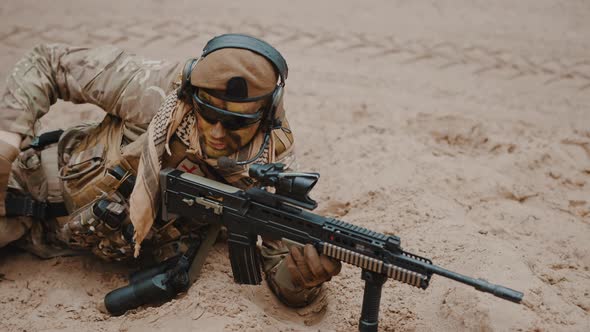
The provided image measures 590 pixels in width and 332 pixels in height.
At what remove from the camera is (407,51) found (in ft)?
20.8

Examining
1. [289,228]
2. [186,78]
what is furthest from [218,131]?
[289,228]

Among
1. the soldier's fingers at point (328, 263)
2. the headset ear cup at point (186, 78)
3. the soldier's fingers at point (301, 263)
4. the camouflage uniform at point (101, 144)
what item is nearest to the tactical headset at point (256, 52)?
the headset ear cup at point (186, 78)

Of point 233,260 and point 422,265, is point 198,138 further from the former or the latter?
point 422,265

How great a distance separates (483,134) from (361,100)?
1127mm

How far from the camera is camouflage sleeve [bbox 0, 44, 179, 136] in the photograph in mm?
3270

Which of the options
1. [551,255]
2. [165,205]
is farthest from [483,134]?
[165,205]

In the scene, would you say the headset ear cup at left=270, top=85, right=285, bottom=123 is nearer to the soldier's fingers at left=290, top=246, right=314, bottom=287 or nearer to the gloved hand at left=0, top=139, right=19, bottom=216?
the soldier's fingers at left=290, top=246, right=314, bottom=287

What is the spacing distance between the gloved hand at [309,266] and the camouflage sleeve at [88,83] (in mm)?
1153

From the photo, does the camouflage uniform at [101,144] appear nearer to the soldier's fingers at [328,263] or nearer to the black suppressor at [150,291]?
the black suppressor at [150,291]

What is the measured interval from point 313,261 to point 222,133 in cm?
76

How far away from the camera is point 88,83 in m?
3.29

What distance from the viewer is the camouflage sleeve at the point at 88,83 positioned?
129 inches

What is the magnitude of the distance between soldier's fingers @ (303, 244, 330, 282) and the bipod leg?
19 cm

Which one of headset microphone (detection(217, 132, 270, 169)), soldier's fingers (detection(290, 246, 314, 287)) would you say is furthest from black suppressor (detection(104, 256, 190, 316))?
soldier's fingers (detection(290, 246, 314, 287))
